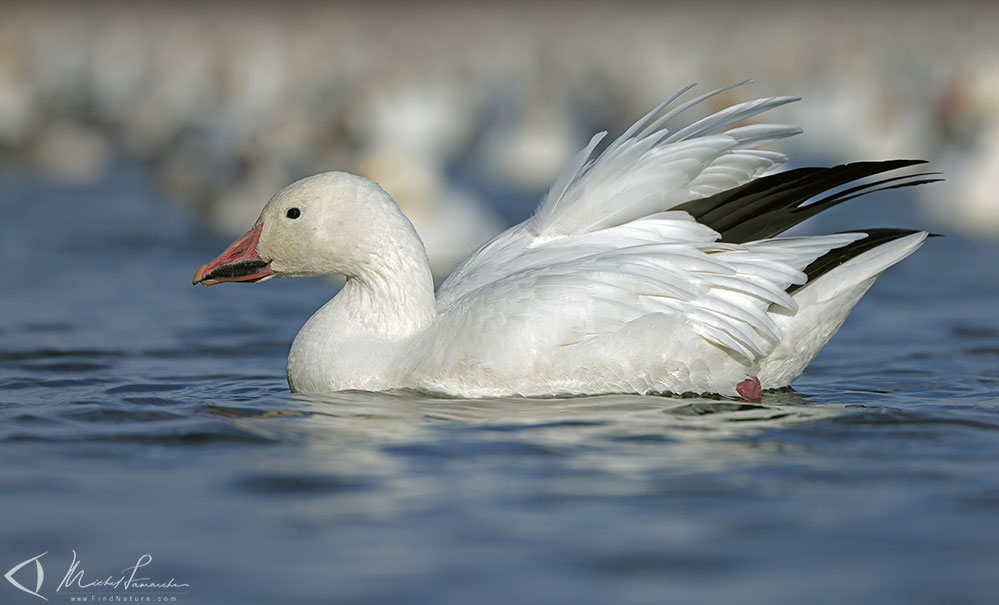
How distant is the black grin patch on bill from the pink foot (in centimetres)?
203

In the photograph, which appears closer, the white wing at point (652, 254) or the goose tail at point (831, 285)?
the white wing at point (652, 254)

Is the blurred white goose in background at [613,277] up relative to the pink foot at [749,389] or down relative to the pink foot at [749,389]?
up

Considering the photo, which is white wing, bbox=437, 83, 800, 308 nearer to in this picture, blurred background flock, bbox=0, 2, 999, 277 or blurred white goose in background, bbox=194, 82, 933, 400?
blurred white goose in background, bbox=194, 82, 933, 400

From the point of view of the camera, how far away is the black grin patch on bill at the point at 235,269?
590 cm

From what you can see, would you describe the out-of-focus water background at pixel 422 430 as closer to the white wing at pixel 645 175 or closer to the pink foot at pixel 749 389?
the pink foot at pixel 749 389

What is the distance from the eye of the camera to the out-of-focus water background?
3.67 meters

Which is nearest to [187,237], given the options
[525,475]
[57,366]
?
[57,366]

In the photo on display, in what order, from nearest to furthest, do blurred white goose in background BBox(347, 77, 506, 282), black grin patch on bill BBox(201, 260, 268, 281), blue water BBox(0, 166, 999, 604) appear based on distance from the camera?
blue water BBox(0, 166, 999, 604) < black grin patch on bill BBox(201, 260, 268, 281) < blurred white goose in background BBox(347, 77, 506, 282)

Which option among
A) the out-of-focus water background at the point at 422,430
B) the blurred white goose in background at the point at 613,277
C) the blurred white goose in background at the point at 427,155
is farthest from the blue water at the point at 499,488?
the blurred white goose in background at the point at 427,155

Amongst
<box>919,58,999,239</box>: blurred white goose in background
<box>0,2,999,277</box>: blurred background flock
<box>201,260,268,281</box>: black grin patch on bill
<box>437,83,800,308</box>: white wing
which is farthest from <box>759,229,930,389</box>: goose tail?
<box>919,58,999,239</box>: blurred white goose in background

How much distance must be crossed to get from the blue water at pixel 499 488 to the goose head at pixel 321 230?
22.2 inches

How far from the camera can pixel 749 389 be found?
5629 millimetres

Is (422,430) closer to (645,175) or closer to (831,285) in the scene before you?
(645,175)

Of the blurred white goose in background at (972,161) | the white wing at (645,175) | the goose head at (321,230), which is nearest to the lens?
the white wing at (645,175)
